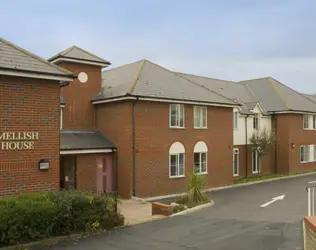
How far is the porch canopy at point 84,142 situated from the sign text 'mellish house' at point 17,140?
5.26 meters

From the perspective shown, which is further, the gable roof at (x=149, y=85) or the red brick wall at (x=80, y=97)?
the red brick wall at (x=80, y=97)

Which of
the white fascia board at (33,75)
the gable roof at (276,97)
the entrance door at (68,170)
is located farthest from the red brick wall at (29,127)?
the gable roof at (276,97)

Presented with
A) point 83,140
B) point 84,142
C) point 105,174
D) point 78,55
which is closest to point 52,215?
point 84,142

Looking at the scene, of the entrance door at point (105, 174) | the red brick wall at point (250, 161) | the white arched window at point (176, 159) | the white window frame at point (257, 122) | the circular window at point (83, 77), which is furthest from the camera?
the white window frame at point (257, 122)

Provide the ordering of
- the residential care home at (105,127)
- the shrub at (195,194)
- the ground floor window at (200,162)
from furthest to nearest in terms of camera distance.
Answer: the ground floor window at (200,162), the shrub at (195,194), the residential care home at (105,127)

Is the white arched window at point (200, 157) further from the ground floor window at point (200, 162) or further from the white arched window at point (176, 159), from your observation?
the white arched window at point (176, 159)

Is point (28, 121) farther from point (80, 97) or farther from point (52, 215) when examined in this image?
point (80, 97)

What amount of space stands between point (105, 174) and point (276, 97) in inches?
811

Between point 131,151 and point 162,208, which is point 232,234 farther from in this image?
point 131,151

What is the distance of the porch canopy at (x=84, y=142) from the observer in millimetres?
17594

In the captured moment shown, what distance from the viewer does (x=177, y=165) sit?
21125 mm

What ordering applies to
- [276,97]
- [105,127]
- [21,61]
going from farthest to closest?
[276,97]
[105,127]
[21,61]

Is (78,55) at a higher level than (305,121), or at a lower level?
higher

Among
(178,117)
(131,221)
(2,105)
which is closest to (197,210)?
(131,221)
